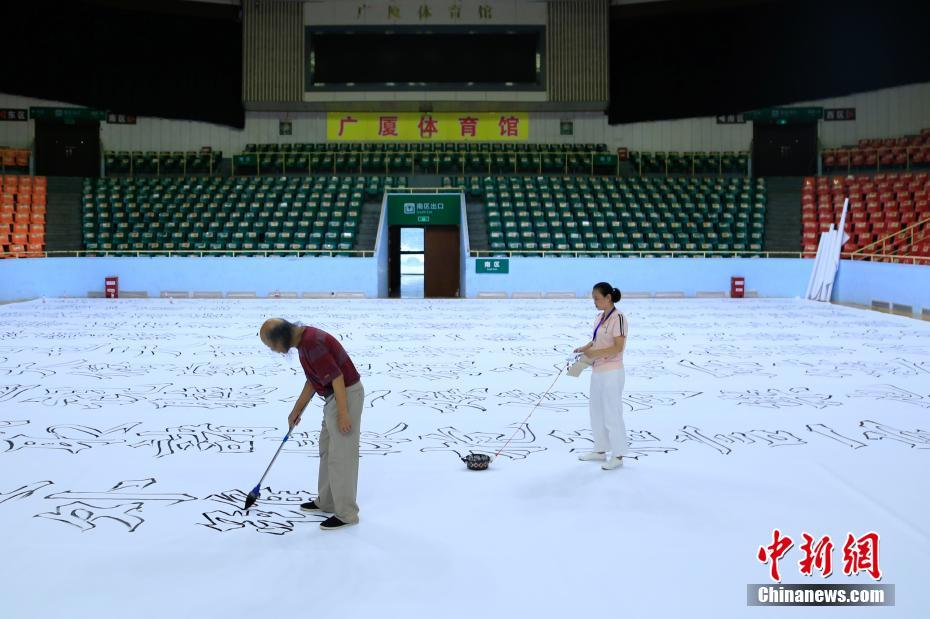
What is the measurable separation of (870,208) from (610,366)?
71.7 ft

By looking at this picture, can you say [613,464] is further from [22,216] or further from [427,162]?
[22,216]

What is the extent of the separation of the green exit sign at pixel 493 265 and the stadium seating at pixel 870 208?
8.96 meters

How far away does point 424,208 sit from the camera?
26344mm

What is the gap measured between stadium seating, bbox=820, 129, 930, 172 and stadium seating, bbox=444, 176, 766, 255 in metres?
3.69

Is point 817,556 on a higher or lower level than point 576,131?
lower

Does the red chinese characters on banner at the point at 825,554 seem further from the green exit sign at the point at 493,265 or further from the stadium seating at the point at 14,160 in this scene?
the stadium seating at the point at 14,160

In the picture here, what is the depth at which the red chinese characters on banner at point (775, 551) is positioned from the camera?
375cm

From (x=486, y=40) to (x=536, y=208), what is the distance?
296 inches

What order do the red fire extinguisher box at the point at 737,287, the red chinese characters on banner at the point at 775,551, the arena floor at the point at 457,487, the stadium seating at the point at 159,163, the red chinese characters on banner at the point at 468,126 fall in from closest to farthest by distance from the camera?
the arena floor at the point at 457,487 < the red chinese characters on banner at the point at 775,551 < the red fire extinguisher box at the point at 737,287 < the stadium seating at the point at 159,163 < the red chinese characters on banner at the point at 468,126

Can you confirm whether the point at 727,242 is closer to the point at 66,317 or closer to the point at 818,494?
the point at 66,317

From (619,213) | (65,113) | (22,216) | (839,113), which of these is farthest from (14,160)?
(839,113)

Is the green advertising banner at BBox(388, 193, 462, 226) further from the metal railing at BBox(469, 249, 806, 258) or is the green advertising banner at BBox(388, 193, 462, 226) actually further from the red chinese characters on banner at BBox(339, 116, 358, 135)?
the red chinese characters on banner at BBox(339, 116, 358, 135)

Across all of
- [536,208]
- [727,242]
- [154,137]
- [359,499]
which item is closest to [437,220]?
[536,208]

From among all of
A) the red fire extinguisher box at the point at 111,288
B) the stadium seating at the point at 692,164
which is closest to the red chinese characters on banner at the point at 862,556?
the red fire extinguisher box at the point at 111,288
